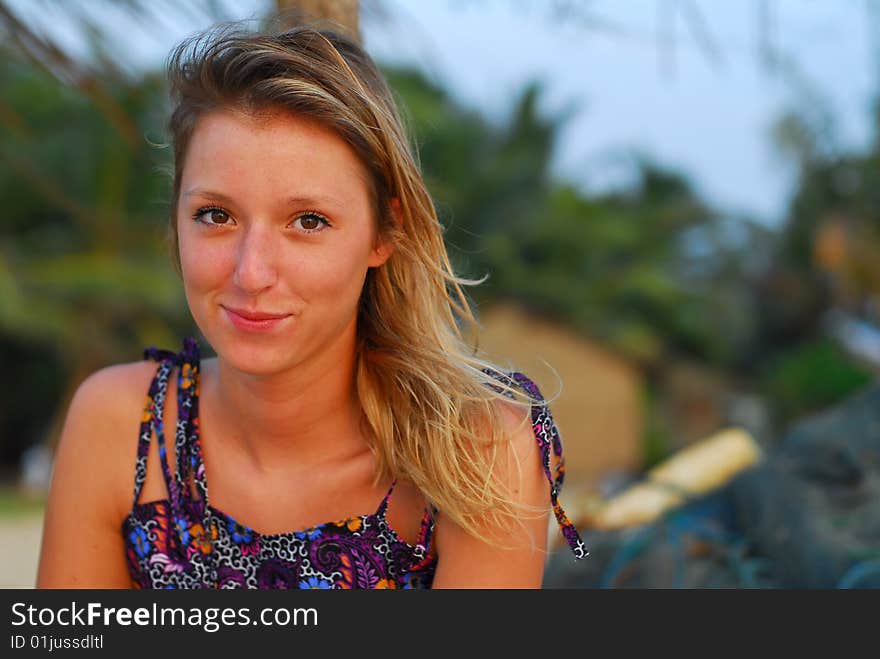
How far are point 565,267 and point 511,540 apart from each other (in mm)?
16457

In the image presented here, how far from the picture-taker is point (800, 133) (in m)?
17.0

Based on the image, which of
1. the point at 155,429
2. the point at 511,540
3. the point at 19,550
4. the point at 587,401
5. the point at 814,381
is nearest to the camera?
the point at 511,540

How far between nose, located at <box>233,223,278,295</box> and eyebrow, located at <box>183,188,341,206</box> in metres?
0.06

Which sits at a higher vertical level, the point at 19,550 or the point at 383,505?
the point at 19,550

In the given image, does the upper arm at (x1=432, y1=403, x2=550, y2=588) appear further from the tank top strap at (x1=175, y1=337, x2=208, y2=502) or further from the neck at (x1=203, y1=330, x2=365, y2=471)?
the tank top strap at (x1=175, y1=337, x2=208, y2=502)

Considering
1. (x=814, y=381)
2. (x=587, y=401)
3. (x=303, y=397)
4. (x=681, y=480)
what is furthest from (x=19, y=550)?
(x=814, y=381)

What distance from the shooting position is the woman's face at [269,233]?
5.54ft

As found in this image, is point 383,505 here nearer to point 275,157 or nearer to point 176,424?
point 176,424

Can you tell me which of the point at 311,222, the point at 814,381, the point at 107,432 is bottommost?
the point at 107,432

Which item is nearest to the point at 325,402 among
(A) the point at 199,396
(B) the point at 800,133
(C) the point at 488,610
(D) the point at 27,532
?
(A) the point at 199,396

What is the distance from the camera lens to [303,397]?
6.38 ft

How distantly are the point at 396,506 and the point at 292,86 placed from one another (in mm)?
825

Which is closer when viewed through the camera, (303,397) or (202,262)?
(202,262)

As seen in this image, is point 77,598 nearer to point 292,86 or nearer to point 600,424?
point 292,86
